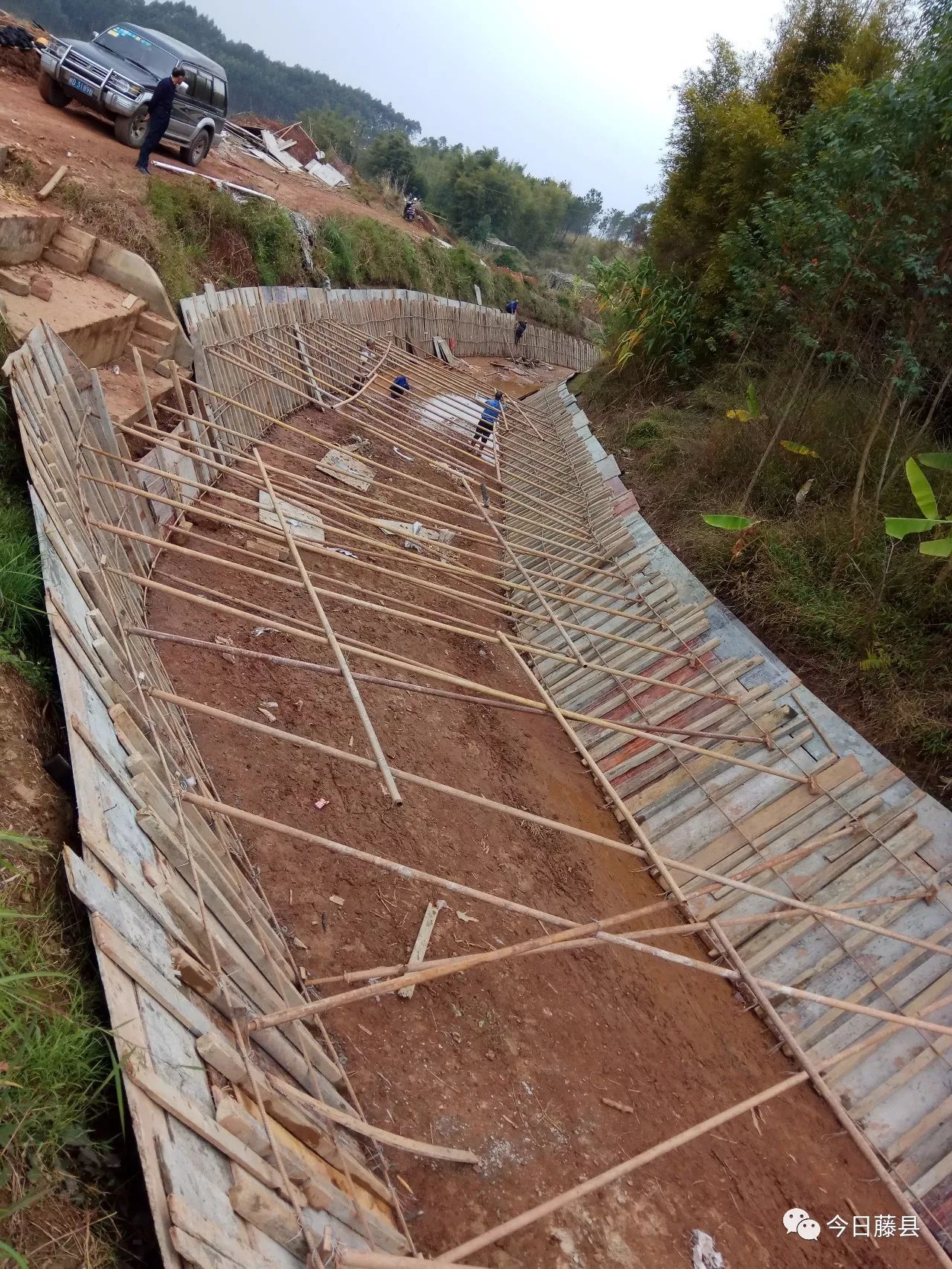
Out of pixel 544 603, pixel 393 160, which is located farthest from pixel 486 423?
pixel 393 160

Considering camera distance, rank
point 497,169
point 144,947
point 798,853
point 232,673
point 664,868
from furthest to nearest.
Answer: point 497,169
point 232,673
point 798,853
point 664,868
point 144,947

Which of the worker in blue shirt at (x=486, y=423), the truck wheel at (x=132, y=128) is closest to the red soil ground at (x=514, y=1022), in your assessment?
the worker in blue shirt at (x=486, y=423)

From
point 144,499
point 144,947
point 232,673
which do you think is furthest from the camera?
point 144,499

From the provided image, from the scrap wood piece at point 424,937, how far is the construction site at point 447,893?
0.03m

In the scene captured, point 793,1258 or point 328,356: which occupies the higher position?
point 328,356

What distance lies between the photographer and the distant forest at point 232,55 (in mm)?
64688

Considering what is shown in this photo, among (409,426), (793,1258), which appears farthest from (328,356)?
(793,1258)

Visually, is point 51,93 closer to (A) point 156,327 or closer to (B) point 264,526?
(A) point 156,327

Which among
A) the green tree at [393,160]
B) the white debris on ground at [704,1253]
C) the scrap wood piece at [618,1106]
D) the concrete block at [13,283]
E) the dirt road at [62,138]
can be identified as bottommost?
the white debris on ground at [704,1253]

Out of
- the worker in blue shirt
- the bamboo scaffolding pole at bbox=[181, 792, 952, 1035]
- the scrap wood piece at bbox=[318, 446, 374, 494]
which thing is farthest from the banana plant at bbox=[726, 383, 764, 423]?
the bamboo scaffolding pole at bbox=[181, 792, 952, 1035]

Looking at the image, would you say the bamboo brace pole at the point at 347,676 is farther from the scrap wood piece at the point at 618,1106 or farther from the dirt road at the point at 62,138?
the dirt road at the point at 62,138

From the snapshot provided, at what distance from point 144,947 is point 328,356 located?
395 inches

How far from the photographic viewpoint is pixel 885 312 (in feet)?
27.4

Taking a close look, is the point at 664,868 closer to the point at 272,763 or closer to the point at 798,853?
the point at 798,853
